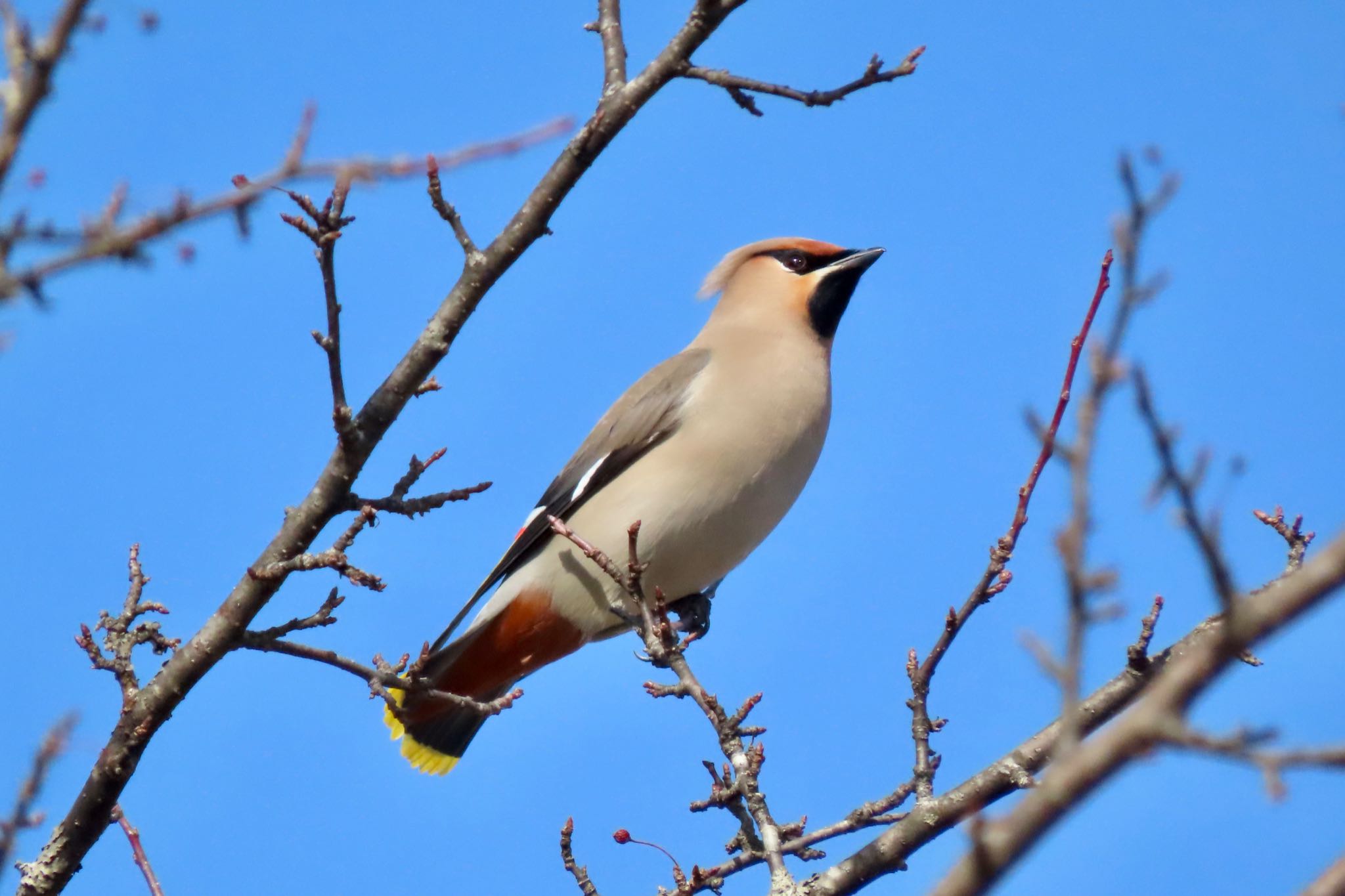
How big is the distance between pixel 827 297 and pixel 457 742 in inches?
83.7

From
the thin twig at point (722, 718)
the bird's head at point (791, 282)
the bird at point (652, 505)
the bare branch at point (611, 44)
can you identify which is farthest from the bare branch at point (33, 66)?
the bird's head at point (791, 282)

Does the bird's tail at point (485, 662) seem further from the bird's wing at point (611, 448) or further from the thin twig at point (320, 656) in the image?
the thin twig at point (320, 656)

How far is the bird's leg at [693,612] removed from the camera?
515 centimetres

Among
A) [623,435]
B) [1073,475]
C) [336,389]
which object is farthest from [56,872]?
[1073,475]

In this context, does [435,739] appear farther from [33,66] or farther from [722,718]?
[33,66]

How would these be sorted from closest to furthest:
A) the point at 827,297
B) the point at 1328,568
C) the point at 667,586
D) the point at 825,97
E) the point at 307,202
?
the point at 1328,568
the point at 307,202
the point at 825,97
the point at 667,586
the point at 827,297

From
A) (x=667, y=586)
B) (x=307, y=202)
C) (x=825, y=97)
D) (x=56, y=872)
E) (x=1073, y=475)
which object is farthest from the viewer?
(x=667, y=586)

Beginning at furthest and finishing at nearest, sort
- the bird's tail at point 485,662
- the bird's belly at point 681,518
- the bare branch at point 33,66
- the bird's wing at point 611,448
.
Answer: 1. the bird's wing at point 611,448
2. the bird's tail at point 485,662
3. the bird's belly at point 681,518
4. the bare branch at point 33,66

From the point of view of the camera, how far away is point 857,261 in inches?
232

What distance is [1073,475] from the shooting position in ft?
4.28

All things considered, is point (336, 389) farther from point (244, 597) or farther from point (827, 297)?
point (827, 297)

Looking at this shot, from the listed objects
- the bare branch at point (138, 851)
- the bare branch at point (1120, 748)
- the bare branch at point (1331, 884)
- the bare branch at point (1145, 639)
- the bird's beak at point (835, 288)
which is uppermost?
the bird's beak at point (835, 288)

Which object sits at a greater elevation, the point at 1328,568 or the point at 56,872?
the point at 56,872

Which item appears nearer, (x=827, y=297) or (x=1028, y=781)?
(x=1028, y=781)
